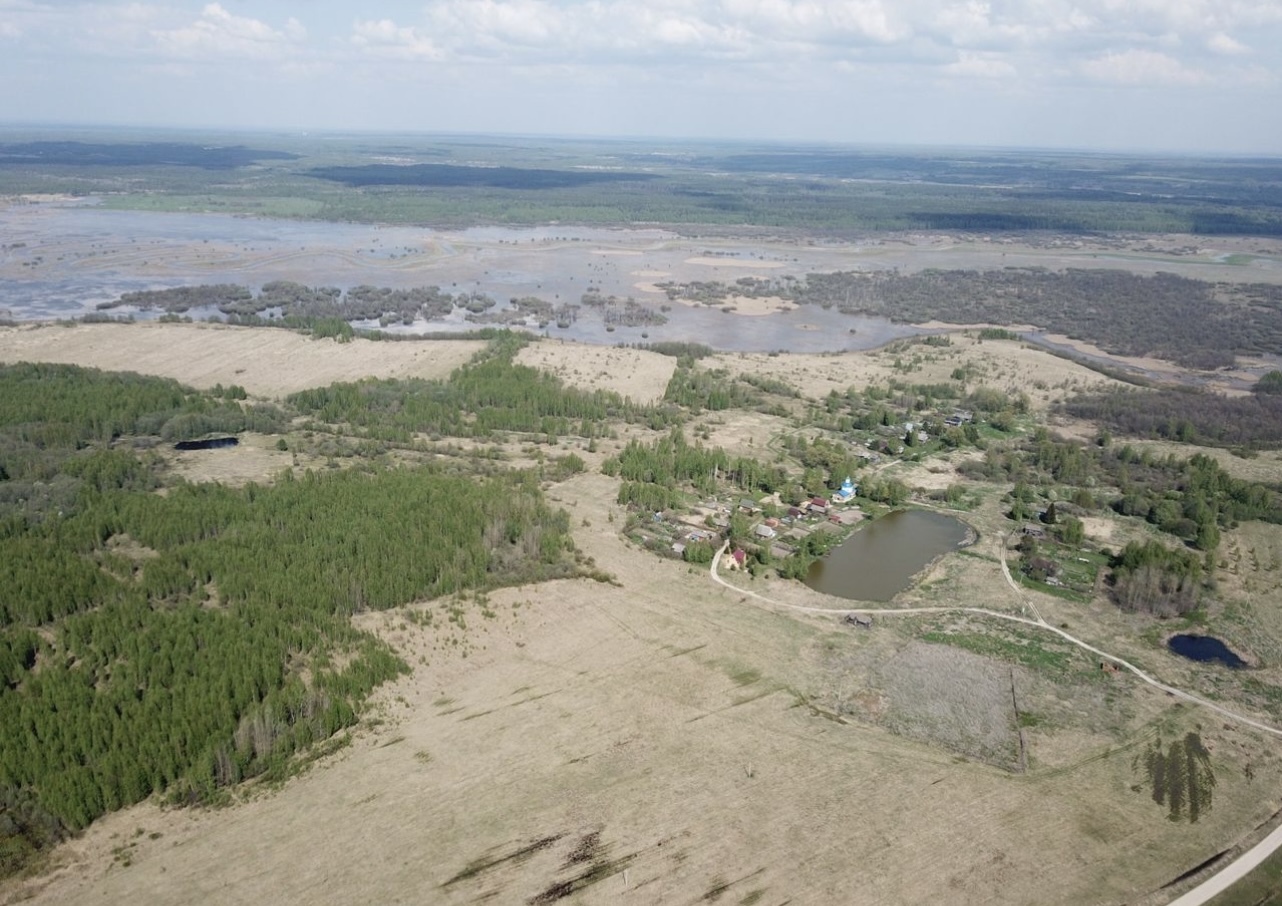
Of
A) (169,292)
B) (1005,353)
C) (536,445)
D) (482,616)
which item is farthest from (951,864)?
(169,292)

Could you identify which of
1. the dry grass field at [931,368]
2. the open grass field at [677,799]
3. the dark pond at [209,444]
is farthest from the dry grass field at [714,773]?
the dry grass field at [931,368]

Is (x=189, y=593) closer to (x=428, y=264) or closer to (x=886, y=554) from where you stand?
(x=886, y=554)

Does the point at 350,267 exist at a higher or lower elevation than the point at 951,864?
higher

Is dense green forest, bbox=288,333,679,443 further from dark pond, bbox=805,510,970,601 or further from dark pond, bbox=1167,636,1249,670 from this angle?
dark pond, bbox=1167,636,1249,670

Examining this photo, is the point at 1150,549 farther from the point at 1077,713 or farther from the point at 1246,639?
the point at 1077,713

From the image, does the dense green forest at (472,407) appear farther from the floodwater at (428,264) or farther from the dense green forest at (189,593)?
the floodwater at (428,264)
